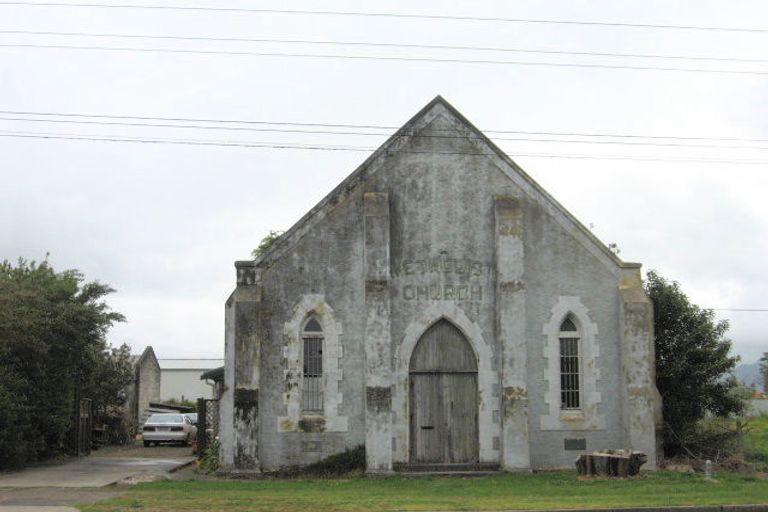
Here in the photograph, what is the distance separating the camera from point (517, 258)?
20.8 m

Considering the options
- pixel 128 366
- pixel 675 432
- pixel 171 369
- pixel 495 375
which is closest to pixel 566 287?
pixel 495 375

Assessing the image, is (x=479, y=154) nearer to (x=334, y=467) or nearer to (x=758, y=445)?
(x=334, y=467)

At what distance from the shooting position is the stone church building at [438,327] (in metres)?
20.3

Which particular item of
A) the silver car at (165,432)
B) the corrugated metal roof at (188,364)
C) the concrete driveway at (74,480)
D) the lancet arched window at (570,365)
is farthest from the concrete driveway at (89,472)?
the corrugated metal roof at (188,364)

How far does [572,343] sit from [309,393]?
6.09 metres

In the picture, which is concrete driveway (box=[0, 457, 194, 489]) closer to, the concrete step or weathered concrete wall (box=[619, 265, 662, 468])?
the concrete step

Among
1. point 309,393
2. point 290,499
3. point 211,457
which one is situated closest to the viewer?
point 290,499

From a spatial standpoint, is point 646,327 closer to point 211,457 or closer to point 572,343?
point 572,343

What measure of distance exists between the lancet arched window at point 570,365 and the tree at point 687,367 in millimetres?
2392

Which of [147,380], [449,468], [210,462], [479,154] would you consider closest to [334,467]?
[449,468]

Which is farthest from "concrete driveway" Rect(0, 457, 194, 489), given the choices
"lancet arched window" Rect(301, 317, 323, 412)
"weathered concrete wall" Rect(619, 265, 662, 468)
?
"weathered concrete wall" Rect(619, 265, 662, 468)

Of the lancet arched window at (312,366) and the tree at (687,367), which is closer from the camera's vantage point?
the lancet arched window at (312,366)

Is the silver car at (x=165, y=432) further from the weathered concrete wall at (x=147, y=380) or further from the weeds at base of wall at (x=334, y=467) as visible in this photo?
the weeds at base of wall at (x=334, y=467)

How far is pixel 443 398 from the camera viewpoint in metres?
20.8
